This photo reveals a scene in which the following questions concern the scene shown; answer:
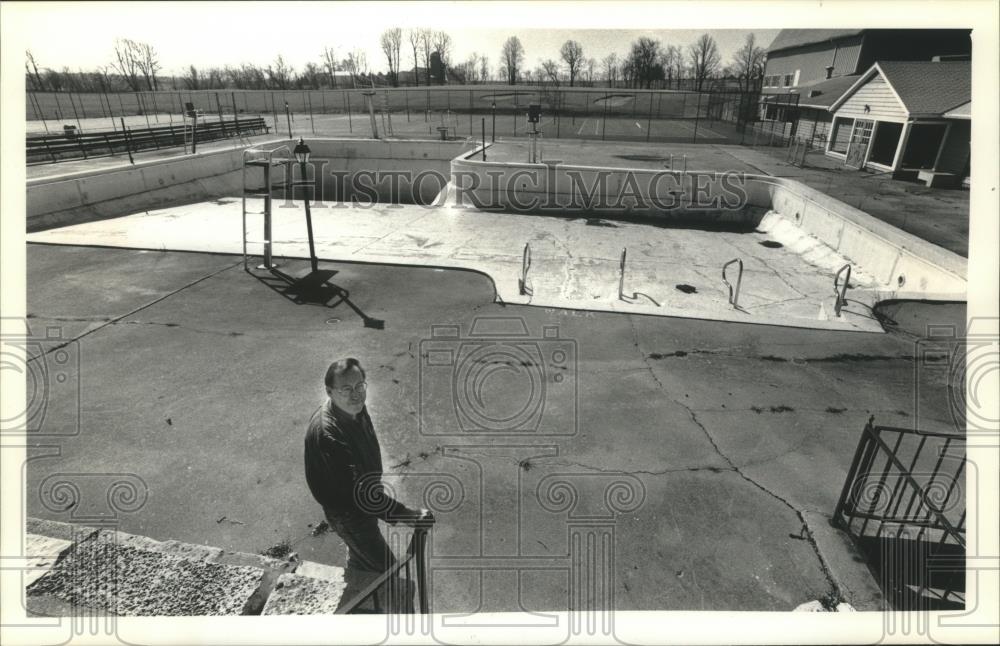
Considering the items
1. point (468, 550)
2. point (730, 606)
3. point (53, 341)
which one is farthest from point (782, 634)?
point (53, 341)

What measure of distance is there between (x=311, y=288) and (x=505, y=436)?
21.2 feet

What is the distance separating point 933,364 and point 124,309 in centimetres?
1480

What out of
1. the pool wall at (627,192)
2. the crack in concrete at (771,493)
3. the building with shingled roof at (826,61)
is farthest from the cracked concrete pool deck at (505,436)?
the building with shingled roof at (826,61)

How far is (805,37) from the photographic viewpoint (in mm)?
44250

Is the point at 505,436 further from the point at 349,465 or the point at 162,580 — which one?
the point at 162,580

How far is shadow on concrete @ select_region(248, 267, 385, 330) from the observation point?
389 inches

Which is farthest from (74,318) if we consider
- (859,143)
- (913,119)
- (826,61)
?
(826,61)

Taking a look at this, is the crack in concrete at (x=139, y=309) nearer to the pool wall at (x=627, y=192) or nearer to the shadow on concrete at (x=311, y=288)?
the shadow on concrete at (x=311, y=288)

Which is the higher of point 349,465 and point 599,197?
point 599,197

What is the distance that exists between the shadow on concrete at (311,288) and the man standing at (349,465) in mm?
5730

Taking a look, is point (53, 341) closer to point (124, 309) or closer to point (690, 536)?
point (124, 309)

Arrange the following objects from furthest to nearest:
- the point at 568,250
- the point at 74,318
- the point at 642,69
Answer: the point at 642,69 < the point at 568,250 < the point at 74,318

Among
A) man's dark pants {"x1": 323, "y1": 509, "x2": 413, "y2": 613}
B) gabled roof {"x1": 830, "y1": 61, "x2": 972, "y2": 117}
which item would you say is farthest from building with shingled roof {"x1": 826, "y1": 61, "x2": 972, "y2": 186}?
man's dark pants {"x1": 323, "y1": 509, "x2": 413, "y2": 613}

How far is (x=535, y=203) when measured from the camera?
1873cm
